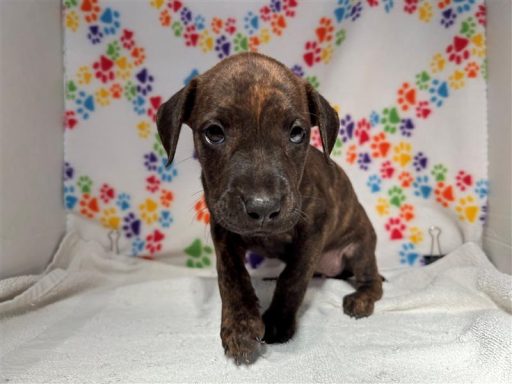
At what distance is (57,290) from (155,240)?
107 cm

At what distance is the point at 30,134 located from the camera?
11.2 ft

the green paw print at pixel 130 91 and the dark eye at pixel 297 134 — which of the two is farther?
the green paw print at pixel 130 91

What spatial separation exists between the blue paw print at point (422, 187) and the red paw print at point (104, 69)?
2.70 m

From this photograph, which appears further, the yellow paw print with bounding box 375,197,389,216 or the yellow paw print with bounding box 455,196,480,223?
the yellow paw print with bounding box 375,197,389,216

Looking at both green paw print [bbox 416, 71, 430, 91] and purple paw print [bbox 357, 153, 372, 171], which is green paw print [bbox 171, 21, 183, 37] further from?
green paw print [bbox 416, 71, 430, 91]

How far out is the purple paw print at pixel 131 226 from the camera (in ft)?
13.1

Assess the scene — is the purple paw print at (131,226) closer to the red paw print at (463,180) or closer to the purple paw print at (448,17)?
the red paw print at (463,180)

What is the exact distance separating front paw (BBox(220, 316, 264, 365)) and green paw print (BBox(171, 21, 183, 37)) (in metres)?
2.65

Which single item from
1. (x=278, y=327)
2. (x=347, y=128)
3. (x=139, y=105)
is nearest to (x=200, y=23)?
(x=139, y=105)

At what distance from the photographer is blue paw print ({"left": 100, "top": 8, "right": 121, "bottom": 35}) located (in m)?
3.84

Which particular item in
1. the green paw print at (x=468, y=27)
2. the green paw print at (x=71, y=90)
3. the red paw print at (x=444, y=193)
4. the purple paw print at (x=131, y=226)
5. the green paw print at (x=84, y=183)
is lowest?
the purple paw print at (x=131, y=226)

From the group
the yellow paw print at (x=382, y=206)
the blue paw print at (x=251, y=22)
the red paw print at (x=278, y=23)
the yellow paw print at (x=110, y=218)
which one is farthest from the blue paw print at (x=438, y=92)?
the yellow paw print at (x=110, y=218)

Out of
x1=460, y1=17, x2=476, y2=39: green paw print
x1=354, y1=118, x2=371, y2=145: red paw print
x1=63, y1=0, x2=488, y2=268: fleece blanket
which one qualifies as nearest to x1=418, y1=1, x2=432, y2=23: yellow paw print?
x1=63, y1=0, x2=488, y2=268: fleece blanket

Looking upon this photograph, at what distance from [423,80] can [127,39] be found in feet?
8.06
